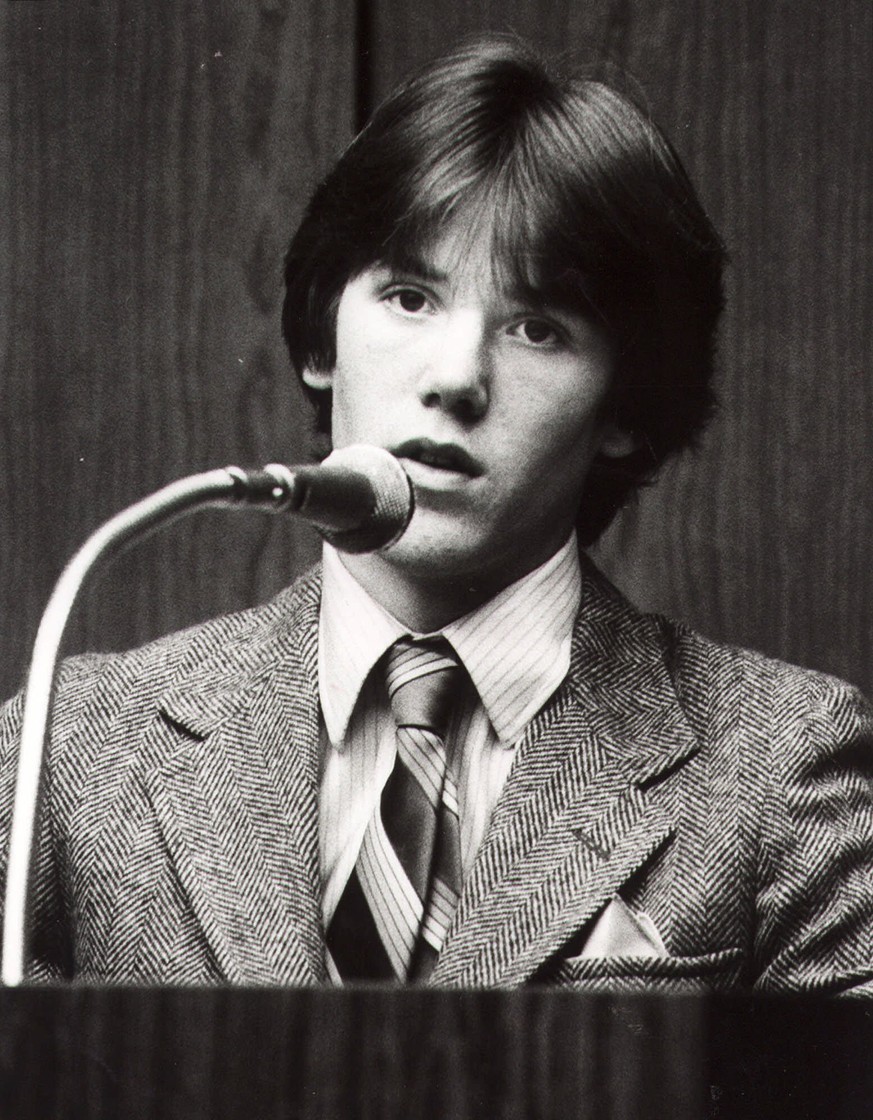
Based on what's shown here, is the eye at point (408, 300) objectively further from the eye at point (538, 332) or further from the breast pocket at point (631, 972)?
the breast pocket at point (631, 972)

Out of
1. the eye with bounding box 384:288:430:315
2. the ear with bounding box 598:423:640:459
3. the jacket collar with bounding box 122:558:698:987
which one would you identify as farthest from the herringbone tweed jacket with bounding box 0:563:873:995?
the eye with bounding box 384:288:430:315

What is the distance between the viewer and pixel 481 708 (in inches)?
48.4

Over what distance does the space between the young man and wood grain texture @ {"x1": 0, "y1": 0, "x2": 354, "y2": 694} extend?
9 centimetres

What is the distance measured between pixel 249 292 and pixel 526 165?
0.93ft

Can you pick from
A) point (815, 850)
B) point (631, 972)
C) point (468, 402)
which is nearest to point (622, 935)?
point (631, 972)

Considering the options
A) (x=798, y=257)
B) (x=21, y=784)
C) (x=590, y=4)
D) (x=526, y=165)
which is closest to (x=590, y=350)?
(x=526, y=165)

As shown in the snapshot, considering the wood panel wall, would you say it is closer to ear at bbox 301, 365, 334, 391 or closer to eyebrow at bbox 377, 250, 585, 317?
ear at bbox 301, 365, 334, 391

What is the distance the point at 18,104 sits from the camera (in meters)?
1.43

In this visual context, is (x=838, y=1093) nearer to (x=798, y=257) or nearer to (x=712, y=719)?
(x=712, y=719)

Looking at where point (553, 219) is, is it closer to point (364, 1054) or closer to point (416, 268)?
point (416, 268)

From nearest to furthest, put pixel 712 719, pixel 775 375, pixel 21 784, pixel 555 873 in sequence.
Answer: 1. pixel 21 784
2. pixel 555 873
3. pixel 712 719
4. pixel 775 375

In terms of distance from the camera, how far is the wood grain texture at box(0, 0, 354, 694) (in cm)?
140

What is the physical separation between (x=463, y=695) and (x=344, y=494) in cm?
39

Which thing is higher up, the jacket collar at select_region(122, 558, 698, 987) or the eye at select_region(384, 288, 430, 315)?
the eye at select_region(384, 288, 430, 315)
